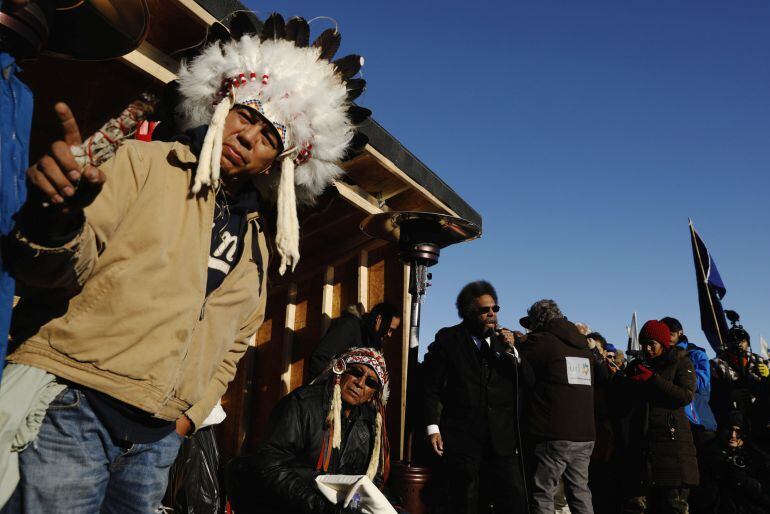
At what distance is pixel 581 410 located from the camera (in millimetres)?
5395

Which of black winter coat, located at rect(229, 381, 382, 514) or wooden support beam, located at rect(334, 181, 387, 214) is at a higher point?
wooden support beam, located at rect(334, 181, 387, 214)

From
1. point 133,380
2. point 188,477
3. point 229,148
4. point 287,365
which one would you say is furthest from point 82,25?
point 287,365

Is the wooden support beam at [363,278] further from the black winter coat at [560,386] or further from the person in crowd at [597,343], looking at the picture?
the person in crowd at [597,343]

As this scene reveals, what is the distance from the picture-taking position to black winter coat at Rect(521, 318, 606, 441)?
17.4 feet

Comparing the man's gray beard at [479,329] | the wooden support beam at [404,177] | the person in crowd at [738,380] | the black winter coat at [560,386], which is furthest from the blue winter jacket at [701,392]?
the wooden support beam at [404,177]

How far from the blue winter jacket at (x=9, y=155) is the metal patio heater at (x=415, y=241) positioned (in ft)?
12.1

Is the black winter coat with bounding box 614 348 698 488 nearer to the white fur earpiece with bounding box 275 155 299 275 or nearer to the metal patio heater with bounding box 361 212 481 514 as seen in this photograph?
the metal patio heater with bounding box 361 212 481 514

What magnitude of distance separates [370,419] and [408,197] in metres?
2.67

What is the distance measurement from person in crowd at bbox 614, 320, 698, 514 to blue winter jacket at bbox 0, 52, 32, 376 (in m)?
5.66

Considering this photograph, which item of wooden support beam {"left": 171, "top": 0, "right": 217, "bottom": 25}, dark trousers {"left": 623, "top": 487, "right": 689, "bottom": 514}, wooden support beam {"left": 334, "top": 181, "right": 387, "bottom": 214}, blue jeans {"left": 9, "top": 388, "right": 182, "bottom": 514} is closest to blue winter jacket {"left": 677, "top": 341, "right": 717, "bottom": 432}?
dark trousers {"left": 623, "top": 487, "right": 689, "bottom": 514}

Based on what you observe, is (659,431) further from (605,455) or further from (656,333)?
(605,455)

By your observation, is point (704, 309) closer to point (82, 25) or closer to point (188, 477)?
point (188, 477)

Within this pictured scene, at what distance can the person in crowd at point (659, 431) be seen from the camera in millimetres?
5609

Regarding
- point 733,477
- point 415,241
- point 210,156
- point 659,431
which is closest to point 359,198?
point 415,241
